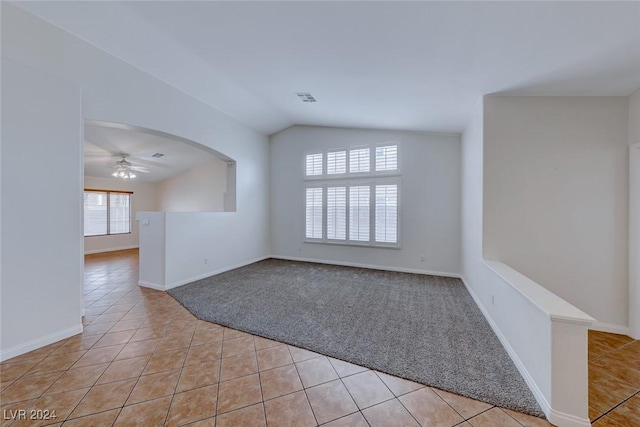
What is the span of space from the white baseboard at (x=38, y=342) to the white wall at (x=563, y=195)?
485 centimetres

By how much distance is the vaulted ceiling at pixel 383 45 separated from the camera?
188 cm

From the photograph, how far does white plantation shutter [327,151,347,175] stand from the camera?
5641 mm

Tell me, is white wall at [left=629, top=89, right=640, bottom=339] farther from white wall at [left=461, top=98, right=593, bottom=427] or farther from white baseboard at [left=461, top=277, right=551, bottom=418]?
white baseboard at [left=461, top=277, right=551, bottom=418]

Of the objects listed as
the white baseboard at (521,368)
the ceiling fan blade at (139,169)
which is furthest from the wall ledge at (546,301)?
the ceiling fan blade at (139,169)

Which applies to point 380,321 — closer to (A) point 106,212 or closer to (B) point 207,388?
(B) point 207,388

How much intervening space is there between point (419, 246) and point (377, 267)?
1.01 metres

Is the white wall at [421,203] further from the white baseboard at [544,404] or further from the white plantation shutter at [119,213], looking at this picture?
the white plantation shutter at [119,213]

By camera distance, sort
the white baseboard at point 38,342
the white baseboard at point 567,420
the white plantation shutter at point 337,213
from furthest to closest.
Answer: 1. the white plantation shutter at point 337,213
2. the white baseboard at point 38,342
3. the white baseboard at point 567,420

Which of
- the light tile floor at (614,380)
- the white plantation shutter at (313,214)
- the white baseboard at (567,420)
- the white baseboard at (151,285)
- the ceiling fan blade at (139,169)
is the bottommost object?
the light tile floor at (614,380)

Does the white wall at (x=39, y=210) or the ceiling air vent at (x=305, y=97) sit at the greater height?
the ceiling air vent at (x=305, y=97)

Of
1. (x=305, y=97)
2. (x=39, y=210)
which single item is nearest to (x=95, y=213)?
(x=39, y=210)

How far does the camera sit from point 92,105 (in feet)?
9.32

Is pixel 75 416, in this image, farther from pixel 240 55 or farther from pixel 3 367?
pixel 240 55

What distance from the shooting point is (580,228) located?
2797 mm
